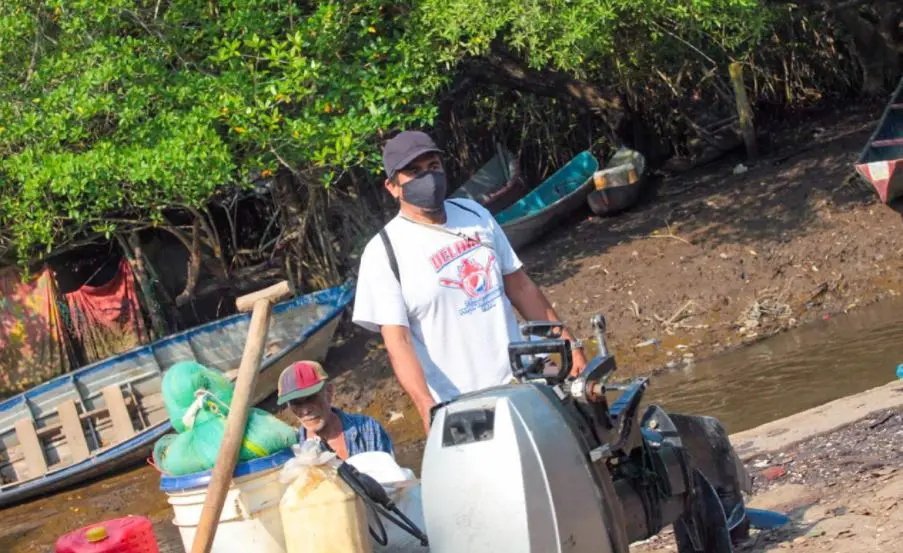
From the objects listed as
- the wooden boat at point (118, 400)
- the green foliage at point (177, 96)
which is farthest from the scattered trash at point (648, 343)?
the wooden boat at point (118, 400)

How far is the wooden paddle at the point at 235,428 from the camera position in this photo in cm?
342

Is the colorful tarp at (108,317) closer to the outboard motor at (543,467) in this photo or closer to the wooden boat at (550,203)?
the wooden boat at (550,203)

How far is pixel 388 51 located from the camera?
41.8 feet

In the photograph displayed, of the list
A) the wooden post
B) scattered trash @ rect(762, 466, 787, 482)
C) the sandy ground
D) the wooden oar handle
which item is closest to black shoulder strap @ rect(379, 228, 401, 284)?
the wooden oar handle

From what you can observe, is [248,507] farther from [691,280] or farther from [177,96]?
[691,280]

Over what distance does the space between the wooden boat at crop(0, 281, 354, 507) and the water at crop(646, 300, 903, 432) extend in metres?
4.15

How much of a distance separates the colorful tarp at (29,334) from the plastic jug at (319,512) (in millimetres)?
12563

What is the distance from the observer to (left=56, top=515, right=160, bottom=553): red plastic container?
146 inches

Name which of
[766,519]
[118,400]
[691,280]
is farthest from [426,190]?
[118,400]

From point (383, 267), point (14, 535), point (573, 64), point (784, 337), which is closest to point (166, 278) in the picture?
point (14, 535)

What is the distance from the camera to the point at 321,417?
206 inches

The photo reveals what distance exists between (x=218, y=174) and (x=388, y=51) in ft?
7.15

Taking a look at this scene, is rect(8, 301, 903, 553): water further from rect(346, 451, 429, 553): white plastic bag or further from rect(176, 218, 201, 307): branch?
rect(346, 451, 429, 553): white plastic bag

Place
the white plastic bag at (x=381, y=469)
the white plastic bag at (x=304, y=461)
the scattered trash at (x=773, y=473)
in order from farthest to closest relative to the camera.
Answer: the scattered trash at (x=773, y=473)
the white plastic bag at (x=381, y=469)
the white plastic bag at (x=304, y=461)
